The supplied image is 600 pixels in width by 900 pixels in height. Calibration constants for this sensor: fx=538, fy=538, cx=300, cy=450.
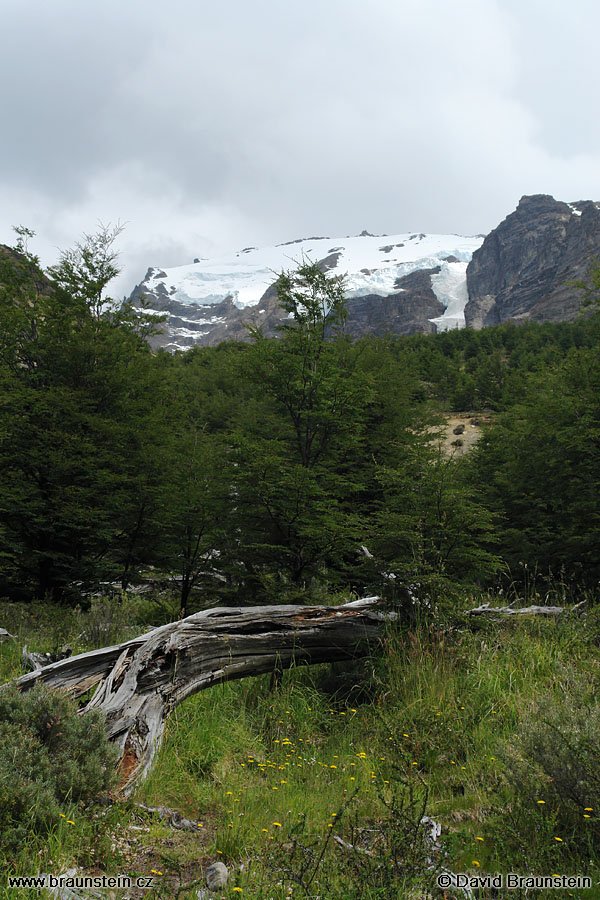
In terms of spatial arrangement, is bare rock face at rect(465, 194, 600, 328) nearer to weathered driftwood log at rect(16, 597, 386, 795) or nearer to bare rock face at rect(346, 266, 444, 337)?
bare rock face at rect(346, 266, 444, 337)

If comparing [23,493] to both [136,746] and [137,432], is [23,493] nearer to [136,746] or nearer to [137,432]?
[137,432]

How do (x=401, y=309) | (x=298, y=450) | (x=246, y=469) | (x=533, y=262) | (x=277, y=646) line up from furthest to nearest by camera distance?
(x=401, y=309) → (x=533, y=262) → (x=298, y=450) → (x=246, y=469) → (x=277, y=646)

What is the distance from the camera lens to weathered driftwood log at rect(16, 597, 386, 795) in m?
3.19

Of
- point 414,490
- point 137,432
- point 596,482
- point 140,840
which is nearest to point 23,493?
point 137,432

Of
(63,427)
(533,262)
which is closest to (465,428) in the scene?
(63,427)

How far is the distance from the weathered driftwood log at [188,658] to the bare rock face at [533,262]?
309 feet

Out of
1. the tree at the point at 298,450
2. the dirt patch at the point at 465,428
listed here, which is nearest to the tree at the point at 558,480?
the tree at the point at 298,450

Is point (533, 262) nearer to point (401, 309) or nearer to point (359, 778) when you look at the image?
point (401, 309)

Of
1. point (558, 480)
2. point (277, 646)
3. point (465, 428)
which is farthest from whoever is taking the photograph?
point (465, 428)

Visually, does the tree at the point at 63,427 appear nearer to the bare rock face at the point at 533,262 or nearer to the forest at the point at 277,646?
the forest at the point at 277,646

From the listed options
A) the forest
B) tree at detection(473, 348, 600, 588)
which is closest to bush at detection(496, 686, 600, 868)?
→ the forest

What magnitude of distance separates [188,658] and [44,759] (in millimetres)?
1521

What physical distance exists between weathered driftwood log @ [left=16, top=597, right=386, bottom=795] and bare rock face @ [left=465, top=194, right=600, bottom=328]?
309ft

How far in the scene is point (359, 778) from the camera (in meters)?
3.12
